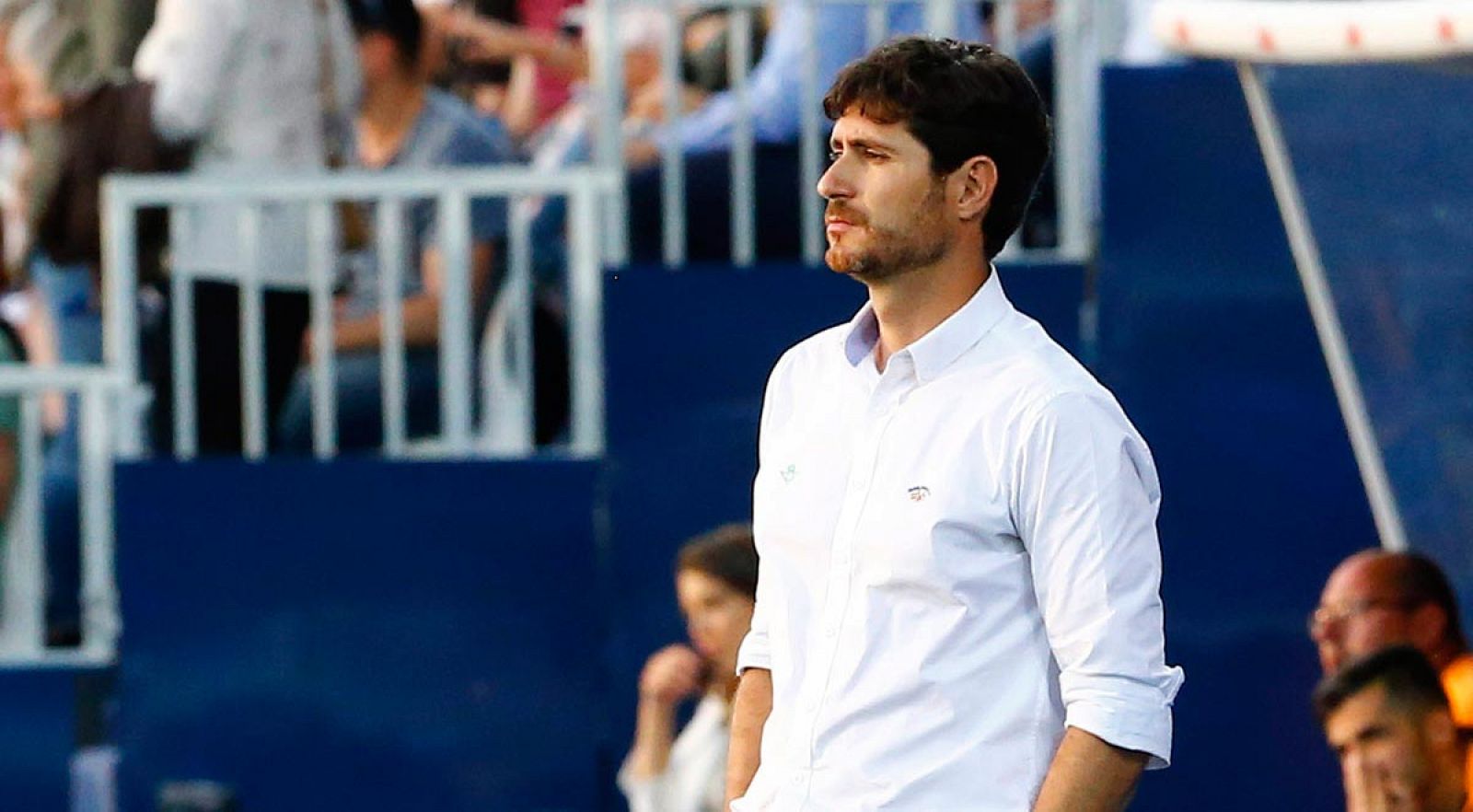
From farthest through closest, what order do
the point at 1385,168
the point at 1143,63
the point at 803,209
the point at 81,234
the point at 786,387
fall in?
the point at 81,234 → the point at 803,209 → the point at 1143,63 → the point at 1385,168 → the point at 786,387

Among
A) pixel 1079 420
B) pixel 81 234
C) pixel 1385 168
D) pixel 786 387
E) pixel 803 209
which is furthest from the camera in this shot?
pixel 81 234

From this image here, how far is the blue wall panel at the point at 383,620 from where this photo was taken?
691 centimetres

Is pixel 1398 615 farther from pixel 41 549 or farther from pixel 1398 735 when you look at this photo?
pixel 41 549

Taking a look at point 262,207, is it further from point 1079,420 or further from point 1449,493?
point 1079,420

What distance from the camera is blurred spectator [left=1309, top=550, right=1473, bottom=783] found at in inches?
216

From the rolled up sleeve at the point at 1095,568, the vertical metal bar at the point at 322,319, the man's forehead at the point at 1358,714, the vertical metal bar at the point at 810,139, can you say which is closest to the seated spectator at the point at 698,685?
the vertical metal bar at the point at 810,139

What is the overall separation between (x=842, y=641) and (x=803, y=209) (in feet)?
12.8

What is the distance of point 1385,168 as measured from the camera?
5418 millimetres

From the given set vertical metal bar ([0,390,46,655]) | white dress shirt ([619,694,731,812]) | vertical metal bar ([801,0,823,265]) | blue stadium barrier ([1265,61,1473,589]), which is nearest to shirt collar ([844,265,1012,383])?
→ blue stadium barrier ([1265,61,1473,589])

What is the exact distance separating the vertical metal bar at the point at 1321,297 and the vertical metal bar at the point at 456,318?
1.90 meters

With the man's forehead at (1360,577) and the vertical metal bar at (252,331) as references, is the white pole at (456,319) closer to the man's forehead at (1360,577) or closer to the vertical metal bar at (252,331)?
the vertical metal bar at (252,331)

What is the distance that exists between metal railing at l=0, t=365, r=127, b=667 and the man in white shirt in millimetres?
4373

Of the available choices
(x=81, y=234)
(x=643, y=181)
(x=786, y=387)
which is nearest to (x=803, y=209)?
(x=643, y=181)

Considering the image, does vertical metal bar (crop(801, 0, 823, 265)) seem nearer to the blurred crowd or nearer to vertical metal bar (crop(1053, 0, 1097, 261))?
the blurred crowd
